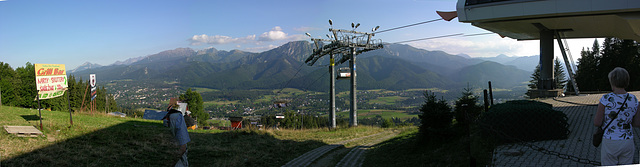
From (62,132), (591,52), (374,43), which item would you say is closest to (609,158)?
(62,132)

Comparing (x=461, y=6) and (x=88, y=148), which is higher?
(x=461, y=6)

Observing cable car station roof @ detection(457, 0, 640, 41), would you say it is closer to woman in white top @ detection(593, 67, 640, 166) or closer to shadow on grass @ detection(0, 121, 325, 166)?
shadow on grass @ detection(0, 121, 325, 166)

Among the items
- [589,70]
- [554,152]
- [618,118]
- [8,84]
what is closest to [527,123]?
[554,152]

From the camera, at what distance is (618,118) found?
3.96m

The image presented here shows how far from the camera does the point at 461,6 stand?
61.7 ft

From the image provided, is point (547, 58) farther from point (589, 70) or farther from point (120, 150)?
point (589, 70)

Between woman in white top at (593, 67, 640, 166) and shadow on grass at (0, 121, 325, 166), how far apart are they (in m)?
7.15

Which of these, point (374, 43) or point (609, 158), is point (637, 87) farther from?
point (609, 158)

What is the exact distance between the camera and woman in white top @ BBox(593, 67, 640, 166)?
391 centimetres

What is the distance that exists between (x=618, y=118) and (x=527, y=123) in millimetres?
4254

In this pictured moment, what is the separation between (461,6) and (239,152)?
14.9 metres

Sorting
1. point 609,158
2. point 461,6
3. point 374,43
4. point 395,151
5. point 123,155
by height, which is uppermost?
point 461,6

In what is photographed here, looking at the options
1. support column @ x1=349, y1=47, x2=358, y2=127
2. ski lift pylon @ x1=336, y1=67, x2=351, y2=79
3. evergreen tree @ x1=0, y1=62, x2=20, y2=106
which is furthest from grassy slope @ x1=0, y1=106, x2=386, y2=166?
evergreen tree @ x1=0, y1=62, x2=20, y2=106

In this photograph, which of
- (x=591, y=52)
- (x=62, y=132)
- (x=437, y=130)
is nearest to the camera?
(x=62, y=132)
